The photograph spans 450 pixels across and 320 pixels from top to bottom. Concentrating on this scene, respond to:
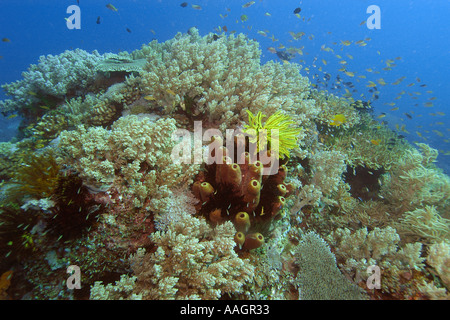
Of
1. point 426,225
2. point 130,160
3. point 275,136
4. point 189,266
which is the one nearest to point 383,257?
point 426,225

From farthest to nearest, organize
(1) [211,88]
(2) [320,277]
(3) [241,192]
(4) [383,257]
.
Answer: (1) [211,88], (4) [383,257], (2) [320,277], (3) [241,192]

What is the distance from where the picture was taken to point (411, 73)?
362 ft

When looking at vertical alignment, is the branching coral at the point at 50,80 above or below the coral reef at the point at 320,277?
above

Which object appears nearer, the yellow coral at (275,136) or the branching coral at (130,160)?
the branching coral at (130,160)

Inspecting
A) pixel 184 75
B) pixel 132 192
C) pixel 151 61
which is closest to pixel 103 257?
pixel 132 192

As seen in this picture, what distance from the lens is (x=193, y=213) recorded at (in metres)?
2.86

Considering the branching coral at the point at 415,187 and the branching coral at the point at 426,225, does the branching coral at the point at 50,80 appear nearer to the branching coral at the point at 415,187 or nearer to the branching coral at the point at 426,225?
the branching coral at the point at 426,225

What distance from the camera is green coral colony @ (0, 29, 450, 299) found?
2336mm

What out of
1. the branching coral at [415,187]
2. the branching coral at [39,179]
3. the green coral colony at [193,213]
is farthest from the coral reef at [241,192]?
Result: the branching coral at [415,187]

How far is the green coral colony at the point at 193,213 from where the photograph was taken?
7.66 feet

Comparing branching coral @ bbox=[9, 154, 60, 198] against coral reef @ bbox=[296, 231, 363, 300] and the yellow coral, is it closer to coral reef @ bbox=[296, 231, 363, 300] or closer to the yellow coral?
the yellow coral

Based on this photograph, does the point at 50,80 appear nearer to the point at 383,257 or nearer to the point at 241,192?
the point at 241,192
